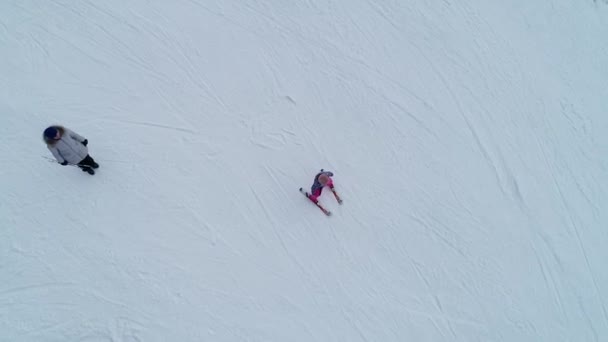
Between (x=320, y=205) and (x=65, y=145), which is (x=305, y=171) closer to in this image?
(x=320, y=205)

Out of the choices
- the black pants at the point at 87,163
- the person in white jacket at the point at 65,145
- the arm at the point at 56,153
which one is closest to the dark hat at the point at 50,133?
the person in white jacket at the point at 65,145

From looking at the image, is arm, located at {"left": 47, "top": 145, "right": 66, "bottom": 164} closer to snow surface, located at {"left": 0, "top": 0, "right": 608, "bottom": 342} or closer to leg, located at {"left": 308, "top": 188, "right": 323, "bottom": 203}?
snow surface, located at {"left": 0, "top": 0, "right": 608, "bottom": 342}

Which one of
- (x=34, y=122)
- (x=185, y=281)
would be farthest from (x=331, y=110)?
(x=34, y=122)

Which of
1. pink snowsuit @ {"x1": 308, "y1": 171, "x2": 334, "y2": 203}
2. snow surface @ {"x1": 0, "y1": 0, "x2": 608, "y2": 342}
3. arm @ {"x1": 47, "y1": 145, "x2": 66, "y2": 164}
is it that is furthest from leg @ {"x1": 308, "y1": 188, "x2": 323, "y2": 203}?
arm @ {"x1": 47, "y1": 145, "x2": 66, "y2": 164}

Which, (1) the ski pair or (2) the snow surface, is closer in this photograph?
(2) the snow surface

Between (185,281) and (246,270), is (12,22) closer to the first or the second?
(185,281)

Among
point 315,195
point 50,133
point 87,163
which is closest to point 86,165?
point 87,163

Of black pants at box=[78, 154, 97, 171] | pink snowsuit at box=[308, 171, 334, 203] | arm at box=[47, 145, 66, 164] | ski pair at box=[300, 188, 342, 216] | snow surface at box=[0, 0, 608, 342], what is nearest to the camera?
arm at box=[47, 145, 66, 164]

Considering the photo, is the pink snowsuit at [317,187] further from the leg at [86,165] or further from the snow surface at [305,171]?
the leg at [86,165]
